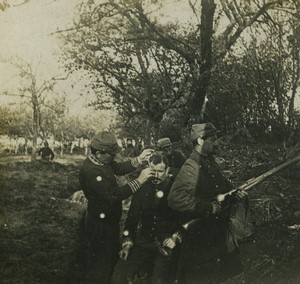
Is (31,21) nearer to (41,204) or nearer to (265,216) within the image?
(41,204)

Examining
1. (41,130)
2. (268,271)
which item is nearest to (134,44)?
(41,130)

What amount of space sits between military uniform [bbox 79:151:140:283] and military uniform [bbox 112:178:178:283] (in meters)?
0.09

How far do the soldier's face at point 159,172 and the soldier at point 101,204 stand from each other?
0.25ft

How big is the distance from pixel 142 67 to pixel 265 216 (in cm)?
129

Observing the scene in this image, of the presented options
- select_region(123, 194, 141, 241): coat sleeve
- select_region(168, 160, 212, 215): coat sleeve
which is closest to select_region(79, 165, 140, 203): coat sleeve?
select_region(123, 194, 141, 241): coat sleeve

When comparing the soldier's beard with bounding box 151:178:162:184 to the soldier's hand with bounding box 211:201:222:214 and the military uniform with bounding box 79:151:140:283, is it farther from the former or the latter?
the soldier's hand with bounding box 211:201:222:214

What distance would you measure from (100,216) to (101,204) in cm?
7

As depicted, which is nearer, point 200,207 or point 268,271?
point 200,207

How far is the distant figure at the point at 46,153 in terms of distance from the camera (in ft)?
8.90

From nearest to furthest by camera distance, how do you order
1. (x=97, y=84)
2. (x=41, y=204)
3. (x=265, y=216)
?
(x=41, y=204)
(x=97, y=84)
(x=265, y=216)

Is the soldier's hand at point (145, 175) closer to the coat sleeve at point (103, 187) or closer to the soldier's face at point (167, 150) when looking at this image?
the coat sleeve at point (103, 187)

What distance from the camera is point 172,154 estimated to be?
9.41ft

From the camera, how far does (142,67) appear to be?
292 centimetres

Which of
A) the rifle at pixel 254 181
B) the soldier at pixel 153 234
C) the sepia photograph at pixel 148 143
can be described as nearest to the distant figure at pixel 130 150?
the sepia photograph at pixel 148 143
